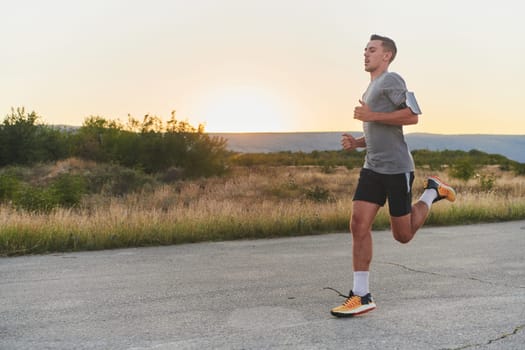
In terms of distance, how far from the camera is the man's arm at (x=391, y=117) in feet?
15.2

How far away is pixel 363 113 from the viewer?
4676 mm

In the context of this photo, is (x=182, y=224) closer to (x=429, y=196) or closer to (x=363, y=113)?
(x=429, y=196)

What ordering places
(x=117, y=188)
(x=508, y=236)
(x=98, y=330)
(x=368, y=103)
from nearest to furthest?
(x=98, y=330) → (x=368, y=103) → (x=508, y=236) → (x=117, y=188)

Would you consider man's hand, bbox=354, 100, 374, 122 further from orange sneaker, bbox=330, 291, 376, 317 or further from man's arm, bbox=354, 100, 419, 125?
orange sneaker, bbox=330, 291, 376, 317

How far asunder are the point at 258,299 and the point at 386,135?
187 centimetres

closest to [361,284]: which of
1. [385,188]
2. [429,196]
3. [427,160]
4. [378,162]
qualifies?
[385,188]

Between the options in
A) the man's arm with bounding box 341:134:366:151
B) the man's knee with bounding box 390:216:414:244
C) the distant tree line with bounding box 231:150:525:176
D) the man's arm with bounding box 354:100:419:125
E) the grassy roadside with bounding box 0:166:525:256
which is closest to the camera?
the man's arm with bounding box 354:100:419:125

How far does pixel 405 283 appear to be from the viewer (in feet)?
20.1

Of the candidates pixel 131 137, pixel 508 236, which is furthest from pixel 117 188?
pixel 508 236

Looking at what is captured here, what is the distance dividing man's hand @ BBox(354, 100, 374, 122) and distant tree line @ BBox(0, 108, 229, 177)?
33244mm

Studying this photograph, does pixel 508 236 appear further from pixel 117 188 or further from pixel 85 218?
pixel 117 188

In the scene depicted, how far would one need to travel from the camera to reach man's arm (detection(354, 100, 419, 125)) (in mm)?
4629

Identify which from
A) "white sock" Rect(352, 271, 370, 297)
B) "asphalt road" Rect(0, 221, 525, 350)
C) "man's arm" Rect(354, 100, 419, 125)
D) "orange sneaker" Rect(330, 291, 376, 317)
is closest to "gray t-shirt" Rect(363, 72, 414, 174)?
"man's arm" Rect(354, 100, 419, 125)

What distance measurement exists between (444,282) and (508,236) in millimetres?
4651
